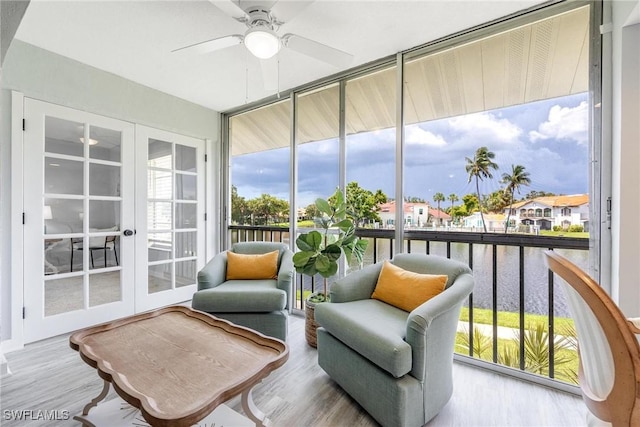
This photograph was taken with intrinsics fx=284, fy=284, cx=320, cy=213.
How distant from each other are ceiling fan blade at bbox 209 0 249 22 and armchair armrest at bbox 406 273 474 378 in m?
1.87

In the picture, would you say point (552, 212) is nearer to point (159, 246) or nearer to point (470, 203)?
point (470, 203)

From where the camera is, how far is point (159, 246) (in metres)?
3.36

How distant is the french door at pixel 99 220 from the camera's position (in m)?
2.48

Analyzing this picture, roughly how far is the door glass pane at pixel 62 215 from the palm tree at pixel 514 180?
12.3ft

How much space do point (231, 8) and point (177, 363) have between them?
1831mm

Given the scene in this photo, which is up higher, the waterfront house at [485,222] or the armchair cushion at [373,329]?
the waterfront house at [485,222]

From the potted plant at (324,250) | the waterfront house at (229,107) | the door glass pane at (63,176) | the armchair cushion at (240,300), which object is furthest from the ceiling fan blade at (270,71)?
the door glass pane at (63,176)

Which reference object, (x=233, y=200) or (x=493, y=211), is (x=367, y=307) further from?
(x=233, y=200)

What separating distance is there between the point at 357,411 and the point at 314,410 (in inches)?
9.7

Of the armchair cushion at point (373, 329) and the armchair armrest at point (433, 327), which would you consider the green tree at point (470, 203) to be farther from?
the armchair cushion at point (373, 329)

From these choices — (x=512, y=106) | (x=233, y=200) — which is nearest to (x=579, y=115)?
(x=512, y=106)

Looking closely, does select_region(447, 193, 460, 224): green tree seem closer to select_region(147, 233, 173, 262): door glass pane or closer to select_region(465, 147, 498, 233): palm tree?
select_region(465, 147, 498, 233): palm tree

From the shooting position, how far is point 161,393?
3.58 ft

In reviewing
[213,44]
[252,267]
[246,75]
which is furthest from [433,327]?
[246,75]
